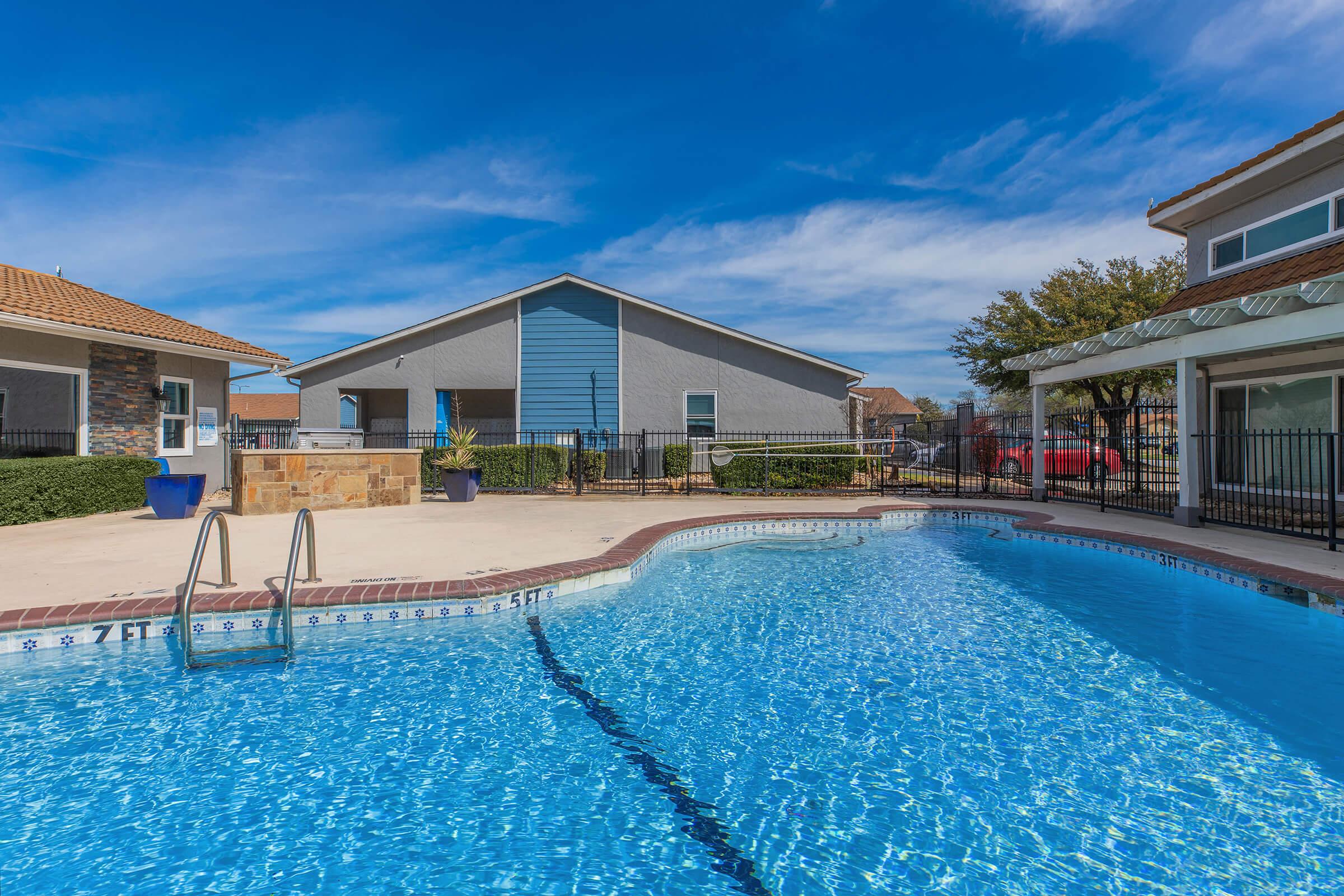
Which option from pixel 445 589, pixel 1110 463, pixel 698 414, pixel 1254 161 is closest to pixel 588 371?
pixel 698 414

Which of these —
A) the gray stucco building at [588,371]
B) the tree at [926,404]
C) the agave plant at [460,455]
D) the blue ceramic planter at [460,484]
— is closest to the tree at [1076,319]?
the gray stucco building at [588,371]

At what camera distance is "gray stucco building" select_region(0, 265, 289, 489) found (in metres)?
10.5

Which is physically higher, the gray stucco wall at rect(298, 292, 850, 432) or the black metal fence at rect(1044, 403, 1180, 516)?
the gray stucco wall at rect(298, 292, 850, 432)

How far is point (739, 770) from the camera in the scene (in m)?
3.16

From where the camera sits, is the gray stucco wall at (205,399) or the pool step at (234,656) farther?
the gray stucco wall at (205,399)

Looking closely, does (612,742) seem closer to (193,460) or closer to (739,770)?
(739,770)

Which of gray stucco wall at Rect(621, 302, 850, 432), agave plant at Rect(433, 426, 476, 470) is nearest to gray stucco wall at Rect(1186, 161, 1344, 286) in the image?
gray stucco wall at Rect(621, 302, 850, 432)

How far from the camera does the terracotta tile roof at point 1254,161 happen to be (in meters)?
9.38

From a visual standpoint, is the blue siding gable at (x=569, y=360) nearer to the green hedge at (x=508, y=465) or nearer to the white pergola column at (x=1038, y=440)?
the green hedge at (x=508, y=465)

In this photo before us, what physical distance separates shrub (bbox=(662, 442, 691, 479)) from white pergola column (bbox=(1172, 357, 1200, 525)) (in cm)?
1079

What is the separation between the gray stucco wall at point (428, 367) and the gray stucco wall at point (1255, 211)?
16.6 metres

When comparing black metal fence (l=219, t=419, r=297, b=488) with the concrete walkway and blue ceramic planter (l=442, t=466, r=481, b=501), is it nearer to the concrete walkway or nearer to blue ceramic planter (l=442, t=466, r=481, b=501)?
blue ceramic planter (l=442, t=466, r=481, b=501)

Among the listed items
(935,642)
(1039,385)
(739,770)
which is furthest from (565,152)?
(739,770)

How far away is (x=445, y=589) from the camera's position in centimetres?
544
